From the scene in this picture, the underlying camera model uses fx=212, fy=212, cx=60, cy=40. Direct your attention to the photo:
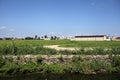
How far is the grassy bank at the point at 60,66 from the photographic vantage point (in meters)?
19.5

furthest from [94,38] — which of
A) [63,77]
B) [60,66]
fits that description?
[63,77]

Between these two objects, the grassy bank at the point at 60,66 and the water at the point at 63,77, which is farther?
the grassy bank at the point at 60,66

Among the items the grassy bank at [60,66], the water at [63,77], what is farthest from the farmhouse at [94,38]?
the water at [63,77]

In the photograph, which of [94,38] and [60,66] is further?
[94,38]

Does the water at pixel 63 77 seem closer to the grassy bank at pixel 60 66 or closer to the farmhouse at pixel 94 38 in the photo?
the grassy bank at pixel 60 66

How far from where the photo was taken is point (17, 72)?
1942cm

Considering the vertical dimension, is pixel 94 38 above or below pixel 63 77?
above

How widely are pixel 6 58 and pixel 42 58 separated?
3.54 m

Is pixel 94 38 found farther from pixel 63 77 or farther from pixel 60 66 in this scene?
pixel 63 77

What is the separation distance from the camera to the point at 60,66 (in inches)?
802

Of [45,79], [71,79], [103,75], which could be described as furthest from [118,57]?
[45,79]

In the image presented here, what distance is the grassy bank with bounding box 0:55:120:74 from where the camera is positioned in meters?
19.5

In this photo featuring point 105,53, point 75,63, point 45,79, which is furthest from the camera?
point 105,53

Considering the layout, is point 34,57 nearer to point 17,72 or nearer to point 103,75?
point 17,72
